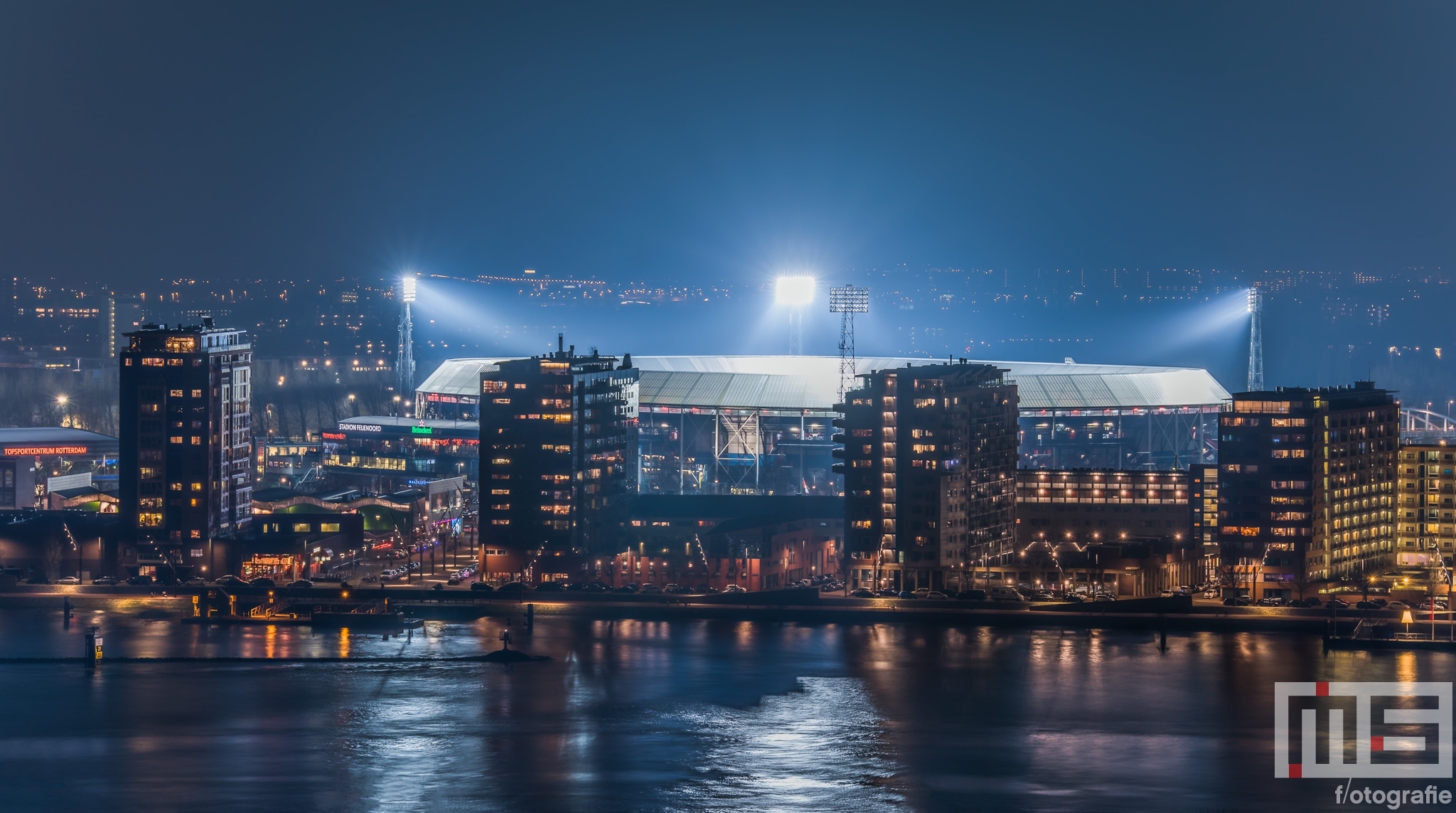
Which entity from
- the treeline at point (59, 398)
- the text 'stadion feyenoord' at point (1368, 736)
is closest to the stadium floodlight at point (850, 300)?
the text 'stadion feyenoord' at point (1368, 736)

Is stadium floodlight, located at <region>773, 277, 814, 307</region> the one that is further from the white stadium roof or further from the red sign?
the red sign

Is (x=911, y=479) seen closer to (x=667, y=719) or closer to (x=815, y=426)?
(x=667, y=719)

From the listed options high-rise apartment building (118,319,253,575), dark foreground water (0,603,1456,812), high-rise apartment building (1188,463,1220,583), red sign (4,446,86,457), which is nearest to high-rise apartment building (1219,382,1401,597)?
high-rise apartment building (1188,463,1220,583)

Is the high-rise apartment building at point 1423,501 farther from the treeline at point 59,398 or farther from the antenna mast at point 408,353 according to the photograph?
the treeline at point 59,398

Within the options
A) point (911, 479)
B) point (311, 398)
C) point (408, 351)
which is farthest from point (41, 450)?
point (911, 479)

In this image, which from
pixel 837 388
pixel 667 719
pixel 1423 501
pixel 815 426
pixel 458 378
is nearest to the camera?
pixel 667 719

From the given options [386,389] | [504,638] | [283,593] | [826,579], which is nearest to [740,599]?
[826,579]
